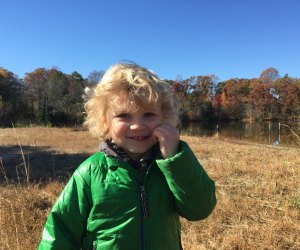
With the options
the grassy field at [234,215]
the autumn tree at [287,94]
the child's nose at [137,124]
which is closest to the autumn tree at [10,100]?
→ the grassy field at [234,215]

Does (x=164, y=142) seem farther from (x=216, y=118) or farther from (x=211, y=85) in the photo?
(x=211, y=85)

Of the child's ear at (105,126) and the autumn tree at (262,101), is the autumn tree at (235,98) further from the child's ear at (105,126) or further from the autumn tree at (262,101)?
the child's ear at (105,126)

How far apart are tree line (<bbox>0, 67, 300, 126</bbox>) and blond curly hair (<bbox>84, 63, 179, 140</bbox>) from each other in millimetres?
24229

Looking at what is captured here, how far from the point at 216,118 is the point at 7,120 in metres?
41.1

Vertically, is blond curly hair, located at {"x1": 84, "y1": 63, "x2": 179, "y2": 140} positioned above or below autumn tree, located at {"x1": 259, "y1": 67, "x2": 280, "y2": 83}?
below

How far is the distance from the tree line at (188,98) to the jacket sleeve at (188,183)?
2460cm

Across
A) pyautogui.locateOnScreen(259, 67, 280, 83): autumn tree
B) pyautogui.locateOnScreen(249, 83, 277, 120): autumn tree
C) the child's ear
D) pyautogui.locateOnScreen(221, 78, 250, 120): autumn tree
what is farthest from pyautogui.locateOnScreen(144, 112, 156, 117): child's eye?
pyautogui.locateOnScreen(259, 67, 280, 83): autumn tree

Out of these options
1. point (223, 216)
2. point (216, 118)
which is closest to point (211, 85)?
point (216, 118)

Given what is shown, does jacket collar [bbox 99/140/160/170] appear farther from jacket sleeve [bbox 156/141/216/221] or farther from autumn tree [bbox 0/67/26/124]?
autumn tree [bbox 0/67/26/124]

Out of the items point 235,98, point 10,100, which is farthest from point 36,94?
point 235,98

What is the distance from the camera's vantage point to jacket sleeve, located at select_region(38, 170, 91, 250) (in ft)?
4.91

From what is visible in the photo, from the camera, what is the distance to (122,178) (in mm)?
→ 1501

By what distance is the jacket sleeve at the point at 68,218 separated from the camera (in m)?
1.50

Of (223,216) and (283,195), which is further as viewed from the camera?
(283,195)
